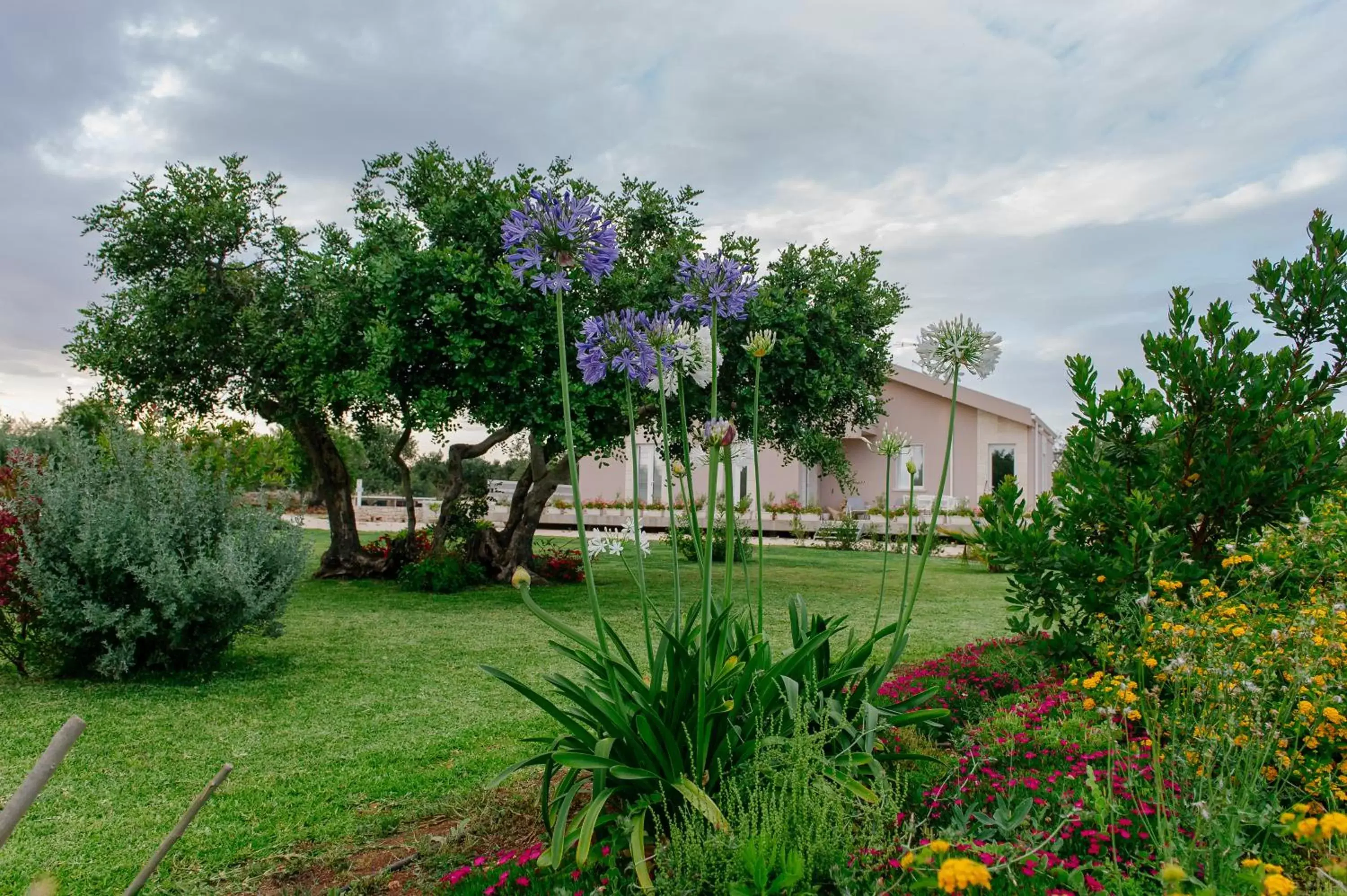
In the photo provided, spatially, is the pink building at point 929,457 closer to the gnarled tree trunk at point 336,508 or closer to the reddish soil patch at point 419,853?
the gnarled tree trunk at point 336,508

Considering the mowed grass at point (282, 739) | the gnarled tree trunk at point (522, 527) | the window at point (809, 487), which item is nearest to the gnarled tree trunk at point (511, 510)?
the gnarled tree trunk at point (522, 527)

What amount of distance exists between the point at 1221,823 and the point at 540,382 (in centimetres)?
800

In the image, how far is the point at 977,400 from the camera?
2231 cm

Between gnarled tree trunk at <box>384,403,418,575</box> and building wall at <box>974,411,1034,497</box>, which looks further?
building wall at <box>974,411,1034,497</box>

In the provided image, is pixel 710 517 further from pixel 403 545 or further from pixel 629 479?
pixel 629 479

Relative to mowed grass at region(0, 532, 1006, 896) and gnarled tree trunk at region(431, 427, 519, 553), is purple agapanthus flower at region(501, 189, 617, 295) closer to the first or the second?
mowed grass at region(0, 532, 1006, 896)

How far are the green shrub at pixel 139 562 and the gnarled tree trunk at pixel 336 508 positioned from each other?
5975 mm

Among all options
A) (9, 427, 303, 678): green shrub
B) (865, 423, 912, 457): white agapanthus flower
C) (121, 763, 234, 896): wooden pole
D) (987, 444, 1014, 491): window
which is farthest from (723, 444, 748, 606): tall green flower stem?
(987, 444, 1014, 491): window

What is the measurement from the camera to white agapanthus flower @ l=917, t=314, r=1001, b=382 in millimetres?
3314

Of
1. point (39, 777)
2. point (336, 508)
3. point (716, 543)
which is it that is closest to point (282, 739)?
point (39, 777)

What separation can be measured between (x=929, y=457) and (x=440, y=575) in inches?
623

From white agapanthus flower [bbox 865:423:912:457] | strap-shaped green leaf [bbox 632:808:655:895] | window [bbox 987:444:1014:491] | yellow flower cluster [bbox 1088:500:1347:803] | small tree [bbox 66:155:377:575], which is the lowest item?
strap-shaped green leaf [bbox 632:808:655:895]

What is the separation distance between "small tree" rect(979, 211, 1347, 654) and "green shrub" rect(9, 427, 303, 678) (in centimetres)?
502

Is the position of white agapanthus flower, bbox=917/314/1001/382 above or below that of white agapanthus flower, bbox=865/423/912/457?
above
